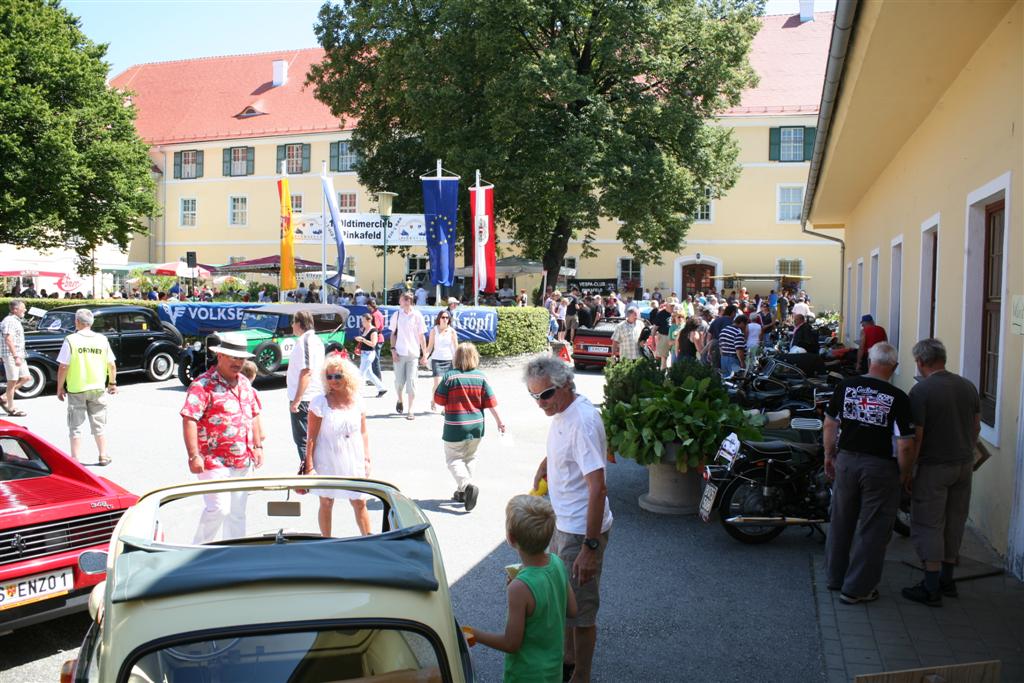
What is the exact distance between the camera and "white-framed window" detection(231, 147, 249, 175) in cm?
5231

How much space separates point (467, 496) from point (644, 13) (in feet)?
80.1

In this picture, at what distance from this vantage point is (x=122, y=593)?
2.63m

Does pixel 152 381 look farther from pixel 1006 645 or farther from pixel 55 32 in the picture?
pixel 55 32

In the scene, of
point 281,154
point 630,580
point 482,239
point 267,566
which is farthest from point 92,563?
point 281,154

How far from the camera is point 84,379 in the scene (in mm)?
9938

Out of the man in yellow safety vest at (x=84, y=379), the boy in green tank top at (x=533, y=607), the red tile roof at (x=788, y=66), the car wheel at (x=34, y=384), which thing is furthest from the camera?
the red tile roof at (x=788, y=66)

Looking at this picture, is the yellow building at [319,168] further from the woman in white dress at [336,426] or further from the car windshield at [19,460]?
the car windshield at [19,460]

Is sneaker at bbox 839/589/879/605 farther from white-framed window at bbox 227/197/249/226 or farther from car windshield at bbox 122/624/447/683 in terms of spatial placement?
white-framed window at bbox 227/197/249/226

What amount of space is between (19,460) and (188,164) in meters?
52.1

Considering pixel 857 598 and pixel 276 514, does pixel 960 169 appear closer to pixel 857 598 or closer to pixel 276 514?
pixel 857 598

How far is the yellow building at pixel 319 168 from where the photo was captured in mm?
42031

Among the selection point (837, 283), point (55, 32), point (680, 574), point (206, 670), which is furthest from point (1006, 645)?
point (837, 283)

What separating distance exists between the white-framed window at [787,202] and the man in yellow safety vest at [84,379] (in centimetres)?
3668

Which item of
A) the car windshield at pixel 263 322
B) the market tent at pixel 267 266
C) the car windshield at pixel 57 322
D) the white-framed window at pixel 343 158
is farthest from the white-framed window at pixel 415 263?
the car windshield at pixel 57 322
